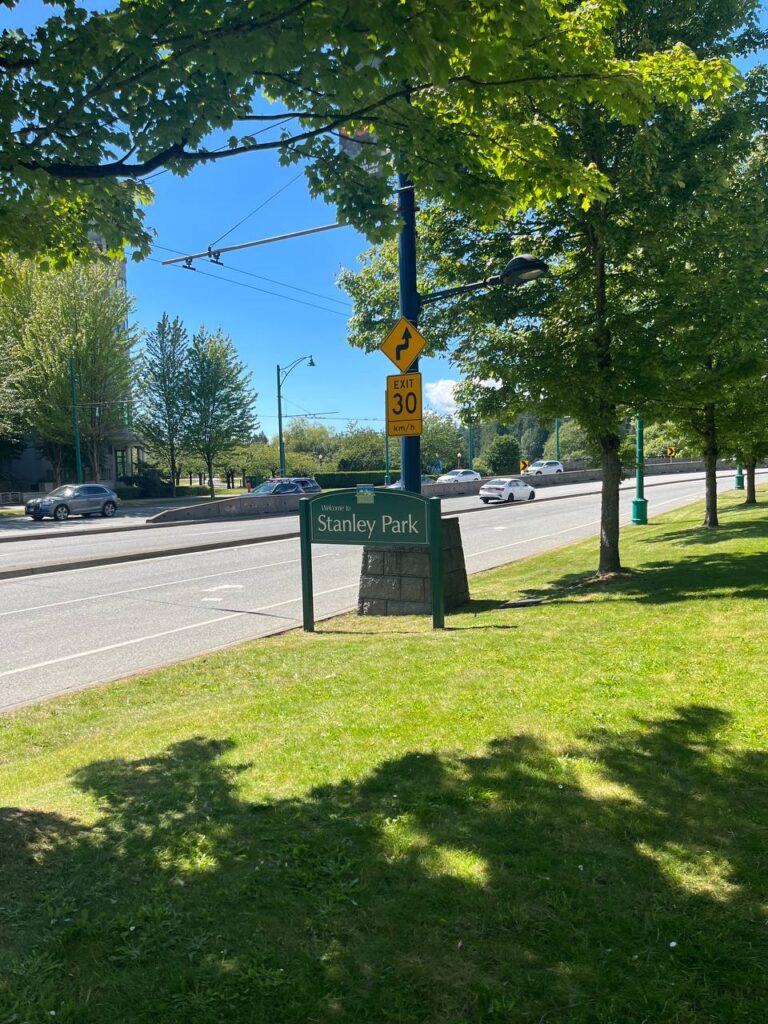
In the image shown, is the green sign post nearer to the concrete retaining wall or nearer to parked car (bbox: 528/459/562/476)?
the concrete retaining wall

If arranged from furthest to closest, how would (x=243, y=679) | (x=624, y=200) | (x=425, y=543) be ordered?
(x=624, y=200) → (x=425, y=543) → (x=243, y=679)

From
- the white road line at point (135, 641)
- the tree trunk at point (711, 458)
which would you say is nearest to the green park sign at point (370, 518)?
the white road line at point (135, 641)

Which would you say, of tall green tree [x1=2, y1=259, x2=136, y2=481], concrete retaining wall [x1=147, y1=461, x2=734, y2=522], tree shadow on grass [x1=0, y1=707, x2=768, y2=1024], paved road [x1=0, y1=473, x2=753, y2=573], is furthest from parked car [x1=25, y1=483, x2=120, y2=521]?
tree shadow on grass [x1=0, y1=707, x2=768, y2=1024]

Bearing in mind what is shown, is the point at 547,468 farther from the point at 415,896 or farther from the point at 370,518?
the point at 415,896

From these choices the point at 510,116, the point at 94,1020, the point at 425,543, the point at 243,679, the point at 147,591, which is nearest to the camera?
the point at 94,1020

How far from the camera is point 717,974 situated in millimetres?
2303

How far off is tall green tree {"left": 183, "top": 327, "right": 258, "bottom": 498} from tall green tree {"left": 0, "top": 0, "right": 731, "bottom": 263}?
160ft

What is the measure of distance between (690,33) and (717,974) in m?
11.2

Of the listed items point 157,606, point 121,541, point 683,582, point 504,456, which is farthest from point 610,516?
point 504,456

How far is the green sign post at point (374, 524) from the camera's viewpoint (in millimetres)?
8141

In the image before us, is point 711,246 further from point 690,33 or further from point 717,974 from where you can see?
point 717,974

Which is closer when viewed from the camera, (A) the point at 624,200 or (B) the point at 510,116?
(B) the point at 510,116

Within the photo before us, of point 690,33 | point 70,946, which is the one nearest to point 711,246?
point 690,33

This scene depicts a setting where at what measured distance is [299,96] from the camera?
14.6 ft
